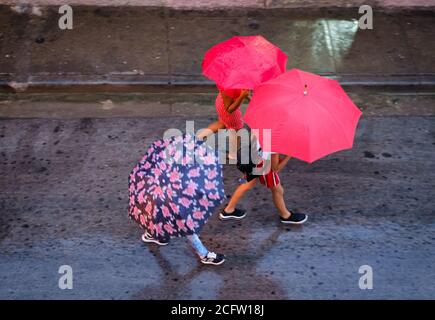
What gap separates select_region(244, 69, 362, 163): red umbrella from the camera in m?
5.42

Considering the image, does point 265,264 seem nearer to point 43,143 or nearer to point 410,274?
point 410,274

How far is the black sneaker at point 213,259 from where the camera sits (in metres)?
6.22

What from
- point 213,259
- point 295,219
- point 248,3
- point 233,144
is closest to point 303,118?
point 295,219

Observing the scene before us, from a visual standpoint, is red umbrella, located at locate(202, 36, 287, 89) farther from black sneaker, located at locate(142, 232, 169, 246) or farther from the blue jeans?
black sneaker, located at locate(142, 232, 169, 246)

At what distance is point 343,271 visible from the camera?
6230mm

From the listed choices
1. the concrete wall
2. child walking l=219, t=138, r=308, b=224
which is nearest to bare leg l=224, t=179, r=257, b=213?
child walking l=219, t=138, r=308, b=224

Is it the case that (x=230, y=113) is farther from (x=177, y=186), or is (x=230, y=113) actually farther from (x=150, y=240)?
(x=177, y=186)

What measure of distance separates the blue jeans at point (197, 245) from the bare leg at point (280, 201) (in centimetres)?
84

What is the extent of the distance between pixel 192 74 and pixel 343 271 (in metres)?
3.40

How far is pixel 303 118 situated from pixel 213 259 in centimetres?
167

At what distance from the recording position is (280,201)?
6469 mm

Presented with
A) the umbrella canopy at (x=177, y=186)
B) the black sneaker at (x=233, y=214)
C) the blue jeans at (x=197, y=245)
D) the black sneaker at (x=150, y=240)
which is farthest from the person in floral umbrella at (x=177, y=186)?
the black sneaker at (x=233, y=214)

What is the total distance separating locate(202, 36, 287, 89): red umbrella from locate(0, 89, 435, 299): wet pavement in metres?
1.38

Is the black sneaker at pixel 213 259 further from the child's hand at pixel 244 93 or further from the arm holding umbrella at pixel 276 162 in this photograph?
the child's hand at pixel 244 93
